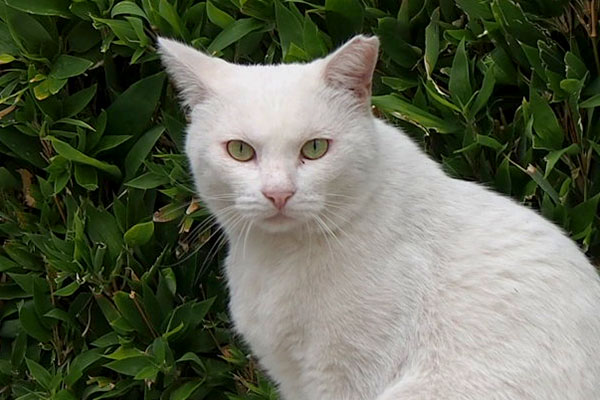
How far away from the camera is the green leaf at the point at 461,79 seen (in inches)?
105

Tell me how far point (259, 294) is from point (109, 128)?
3.52ft

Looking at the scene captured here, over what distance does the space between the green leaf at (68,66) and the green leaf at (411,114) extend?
952 mm

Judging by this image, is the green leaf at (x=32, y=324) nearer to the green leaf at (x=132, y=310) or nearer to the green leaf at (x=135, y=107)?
the green leaf at (x=132, y=310)

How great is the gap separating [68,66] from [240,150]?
1121mm

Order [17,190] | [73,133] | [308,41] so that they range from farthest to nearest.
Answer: [17,190] < [73,133] < [308,41]

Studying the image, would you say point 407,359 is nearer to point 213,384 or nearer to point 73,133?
point 213,384

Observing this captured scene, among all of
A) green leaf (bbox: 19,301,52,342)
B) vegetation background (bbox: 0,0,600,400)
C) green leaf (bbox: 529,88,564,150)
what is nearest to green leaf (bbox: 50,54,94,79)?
vegetation background (bbox: 0,0,600,400)

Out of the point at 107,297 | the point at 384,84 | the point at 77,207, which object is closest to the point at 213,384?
the point at 107,297

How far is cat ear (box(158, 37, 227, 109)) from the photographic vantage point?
2.25m

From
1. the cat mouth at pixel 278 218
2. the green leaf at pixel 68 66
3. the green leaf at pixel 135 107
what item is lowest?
the green leaf at pixel 135 107

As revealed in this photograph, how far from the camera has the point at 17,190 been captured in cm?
327

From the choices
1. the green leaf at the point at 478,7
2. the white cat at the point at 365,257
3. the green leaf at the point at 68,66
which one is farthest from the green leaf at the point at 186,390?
the green leaf at the point at 478,7

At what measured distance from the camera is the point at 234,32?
2.91 meters

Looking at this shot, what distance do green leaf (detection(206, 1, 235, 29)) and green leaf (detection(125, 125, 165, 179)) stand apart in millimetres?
399
